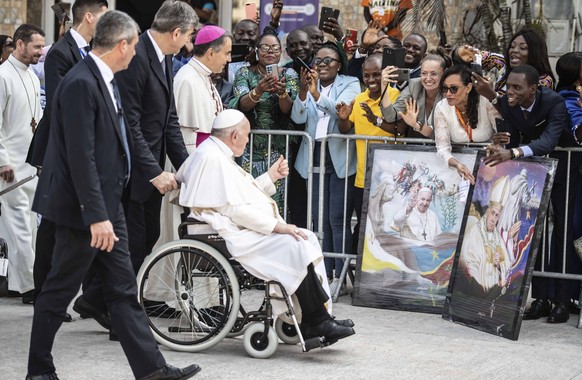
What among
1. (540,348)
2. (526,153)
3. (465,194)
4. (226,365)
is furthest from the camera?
(465,194)

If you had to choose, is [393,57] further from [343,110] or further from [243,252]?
[243,252]

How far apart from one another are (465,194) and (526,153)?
0.68 metres

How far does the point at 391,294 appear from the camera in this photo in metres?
8.56

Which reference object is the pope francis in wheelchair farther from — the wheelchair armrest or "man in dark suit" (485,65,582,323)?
"man in dark suit" (485,65,582,323)

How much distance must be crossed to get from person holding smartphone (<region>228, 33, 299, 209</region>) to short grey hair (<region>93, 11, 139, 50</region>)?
2.90 metres

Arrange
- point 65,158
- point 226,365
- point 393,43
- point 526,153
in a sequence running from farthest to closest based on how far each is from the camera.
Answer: point 393,43, point 526,153, point 226,365, point 65,158

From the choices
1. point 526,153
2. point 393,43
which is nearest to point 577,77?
point 526,153

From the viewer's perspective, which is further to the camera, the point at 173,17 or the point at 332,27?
the point at 332,27

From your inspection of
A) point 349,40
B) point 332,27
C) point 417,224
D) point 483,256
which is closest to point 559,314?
point 483,256

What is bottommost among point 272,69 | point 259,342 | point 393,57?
point 259,342

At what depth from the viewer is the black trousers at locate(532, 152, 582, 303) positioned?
829 cm

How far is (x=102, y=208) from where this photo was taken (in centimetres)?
569

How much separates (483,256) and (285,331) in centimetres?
169

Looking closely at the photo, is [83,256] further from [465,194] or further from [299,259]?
[465,194]
